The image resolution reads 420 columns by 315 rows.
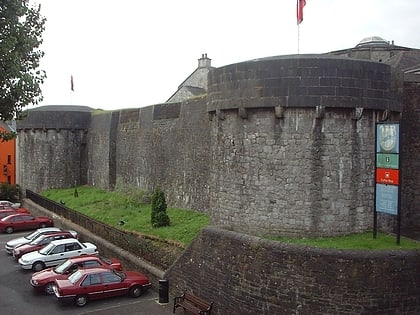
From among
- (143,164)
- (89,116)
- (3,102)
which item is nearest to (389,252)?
(3,102)

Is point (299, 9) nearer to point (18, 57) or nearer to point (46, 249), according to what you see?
point (18, 57)

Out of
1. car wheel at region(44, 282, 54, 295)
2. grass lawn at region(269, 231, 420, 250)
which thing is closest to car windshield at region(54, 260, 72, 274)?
car wheel at region(44, 282, 54, 295)

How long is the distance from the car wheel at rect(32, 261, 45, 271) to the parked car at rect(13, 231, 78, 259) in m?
Result: 1.99

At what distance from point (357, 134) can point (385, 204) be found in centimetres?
191

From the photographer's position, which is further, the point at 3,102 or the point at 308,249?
the point at 3,102

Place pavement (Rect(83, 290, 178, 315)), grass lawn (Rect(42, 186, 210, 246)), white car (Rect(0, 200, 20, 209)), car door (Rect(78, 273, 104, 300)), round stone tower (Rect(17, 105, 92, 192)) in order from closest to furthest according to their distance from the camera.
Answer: pavement (Rect(83, 290, 178, 315)), car door (Rect(78, 273, 104, 300)), grass lawn (Rect(42, 186, 210, 246)), white car (Rect(0, 200, 20, 209)), round stone tower (Rect(17, 105, 92, 192))

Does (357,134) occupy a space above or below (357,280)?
above

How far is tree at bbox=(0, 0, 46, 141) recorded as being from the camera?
13367mm

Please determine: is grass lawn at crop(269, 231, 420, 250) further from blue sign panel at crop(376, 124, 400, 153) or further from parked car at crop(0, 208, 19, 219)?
parked car at crop(0, 208, 19, 219)

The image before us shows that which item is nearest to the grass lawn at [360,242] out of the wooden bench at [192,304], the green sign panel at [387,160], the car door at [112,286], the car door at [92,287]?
the green sign panel at [387,160]

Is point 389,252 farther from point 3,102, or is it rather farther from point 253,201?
point 3,102

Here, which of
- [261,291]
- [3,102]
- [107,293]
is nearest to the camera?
Result: [261,291]

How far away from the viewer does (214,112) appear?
1432cm

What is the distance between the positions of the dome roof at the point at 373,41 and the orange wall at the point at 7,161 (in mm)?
30353
